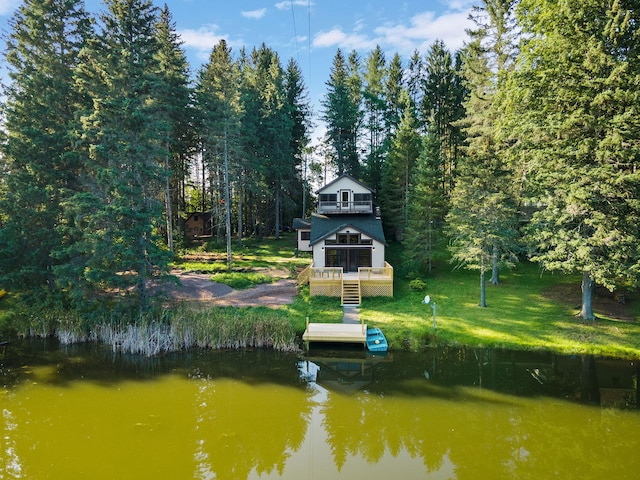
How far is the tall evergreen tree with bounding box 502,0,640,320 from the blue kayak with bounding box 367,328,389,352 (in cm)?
803

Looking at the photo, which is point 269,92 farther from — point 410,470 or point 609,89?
point 410,470

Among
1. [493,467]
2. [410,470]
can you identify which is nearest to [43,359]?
[410,470]

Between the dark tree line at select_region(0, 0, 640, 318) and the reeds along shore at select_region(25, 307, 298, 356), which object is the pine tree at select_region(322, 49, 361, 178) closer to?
the dark tree line at select_region(0, 0, 640, 318)

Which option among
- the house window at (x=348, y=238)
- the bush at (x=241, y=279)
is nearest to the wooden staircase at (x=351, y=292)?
the house window at (x=348, y=238)

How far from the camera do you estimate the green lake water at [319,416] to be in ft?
28.5

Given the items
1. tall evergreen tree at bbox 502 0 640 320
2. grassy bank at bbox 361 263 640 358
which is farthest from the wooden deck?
tall evergreen tree at bbox 502 0 640 320

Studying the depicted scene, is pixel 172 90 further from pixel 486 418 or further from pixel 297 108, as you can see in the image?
pixel 486 418

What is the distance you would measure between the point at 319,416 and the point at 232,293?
12478 mm

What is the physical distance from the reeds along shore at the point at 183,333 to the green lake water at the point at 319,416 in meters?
0.69

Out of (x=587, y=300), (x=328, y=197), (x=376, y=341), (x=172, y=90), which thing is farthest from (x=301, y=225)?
(x=587, y=300)

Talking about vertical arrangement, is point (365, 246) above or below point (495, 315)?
above

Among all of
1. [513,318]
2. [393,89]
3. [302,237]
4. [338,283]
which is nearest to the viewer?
[513,318]

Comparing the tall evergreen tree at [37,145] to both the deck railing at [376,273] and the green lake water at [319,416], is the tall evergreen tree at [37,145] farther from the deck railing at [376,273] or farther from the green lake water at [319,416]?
the deck railing at [376,273]

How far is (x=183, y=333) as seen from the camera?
15.6 m
